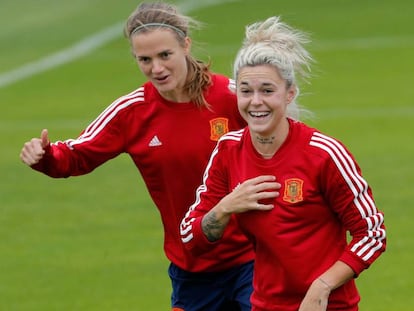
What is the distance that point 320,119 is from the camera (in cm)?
2019

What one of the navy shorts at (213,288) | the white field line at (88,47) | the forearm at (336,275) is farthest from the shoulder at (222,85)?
the white field line at (88,47)

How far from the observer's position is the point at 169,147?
854 cm

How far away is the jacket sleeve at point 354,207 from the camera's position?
23.2 ft

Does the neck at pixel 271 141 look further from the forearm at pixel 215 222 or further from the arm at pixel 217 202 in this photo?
the forearm at pixel 215 222

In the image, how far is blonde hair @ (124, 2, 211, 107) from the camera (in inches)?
333

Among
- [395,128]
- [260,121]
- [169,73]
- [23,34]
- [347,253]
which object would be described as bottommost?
[347,253]

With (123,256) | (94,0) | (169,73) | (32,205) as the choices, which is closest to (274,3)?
(94,0)

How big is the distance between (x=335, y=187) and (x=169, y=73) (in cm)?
165

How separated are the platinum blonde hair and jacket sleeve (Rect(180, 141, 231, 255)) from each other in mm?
441

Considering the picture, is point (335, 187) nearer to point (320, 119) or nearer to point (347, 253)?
point (347, 253)

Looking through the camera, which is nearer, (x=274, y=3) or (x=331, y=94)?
(x=331, y=94)

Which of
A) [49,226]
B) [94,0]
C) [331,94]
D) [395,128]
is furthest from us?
[94,0]

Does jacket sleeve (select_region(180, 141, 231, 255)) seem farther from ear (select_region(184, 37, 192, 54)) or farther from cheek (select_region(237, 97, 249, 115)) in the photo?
ear (select_region(184, 37, 192, 54))

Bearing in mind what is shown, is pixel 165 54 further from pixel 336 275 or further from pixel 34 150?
pixel 336 275
